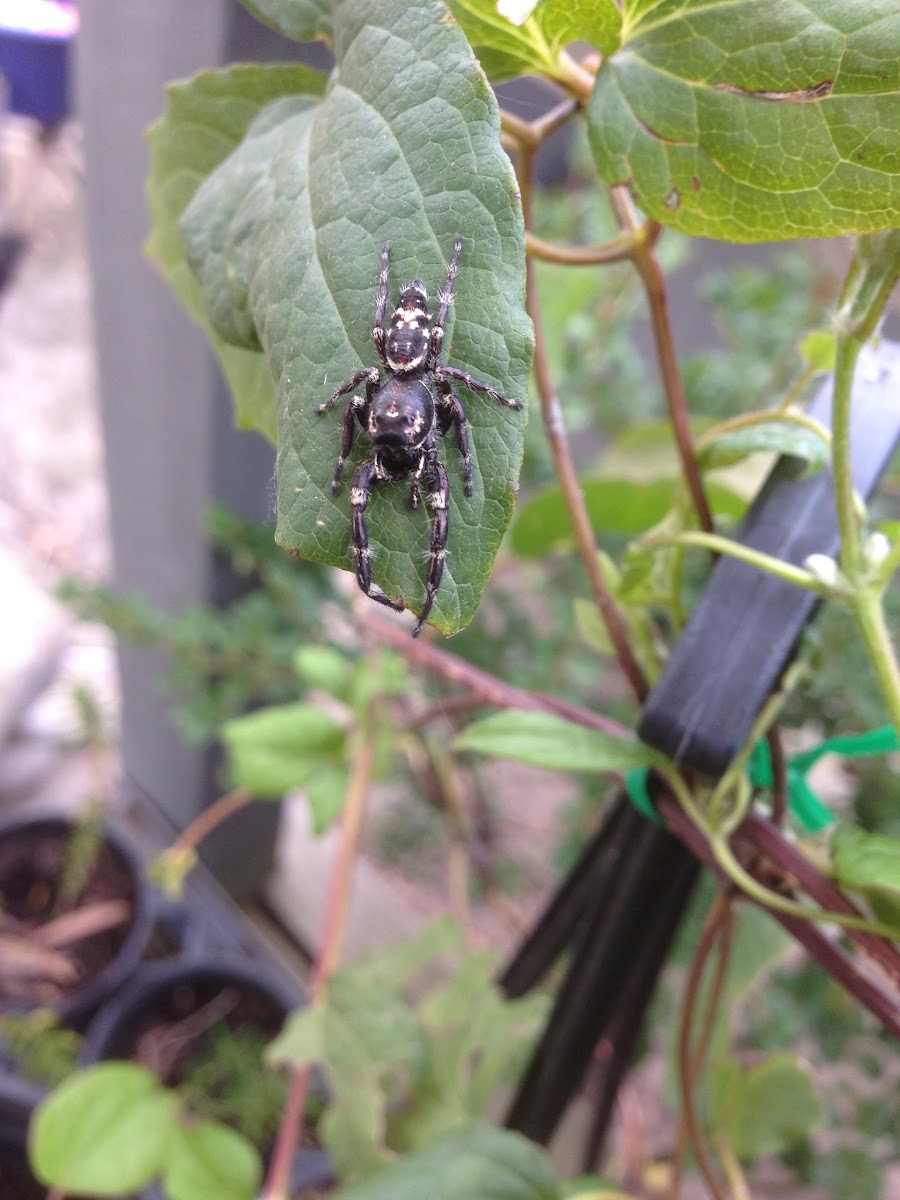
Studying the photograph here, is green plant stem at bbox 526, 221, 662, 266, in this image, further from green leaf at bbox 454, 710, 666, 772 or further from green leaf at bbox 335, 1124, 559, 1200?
green leaf at bbox 335, 1124, 559, 1200

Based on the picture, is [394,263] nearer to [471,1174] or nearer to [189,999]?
[471,1174]

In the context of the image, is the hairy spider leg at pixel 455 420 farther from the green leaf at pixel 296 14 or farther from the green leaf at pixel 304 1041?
the green leaf at pixel 304 1041

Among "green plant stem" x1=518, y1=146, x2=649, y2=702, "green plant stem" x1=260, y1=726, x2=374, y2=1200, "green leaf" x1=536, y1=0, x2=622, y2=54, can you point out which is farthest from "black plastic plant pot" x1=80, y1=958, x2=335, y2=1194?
"green leaf" x1=536, y1=0, x2=622, y2=54

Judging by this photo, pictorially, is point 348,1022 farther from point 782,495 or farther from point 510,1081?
point 782,495

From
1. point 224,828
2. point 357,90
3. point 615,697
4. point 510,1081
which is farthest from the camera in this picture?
point 224,828

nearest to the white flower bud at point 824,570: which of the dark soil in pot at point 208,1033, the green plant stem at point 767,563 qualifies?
the green plant stem at point 767,563

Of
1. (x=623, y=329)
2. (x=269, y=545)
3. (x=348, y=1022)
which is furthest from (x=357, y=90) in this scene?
(x=623, y=329)
